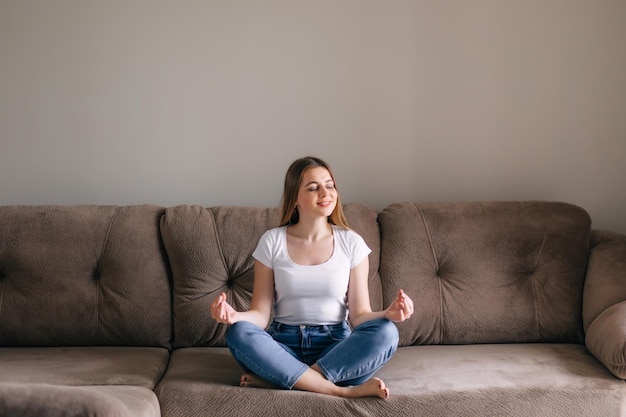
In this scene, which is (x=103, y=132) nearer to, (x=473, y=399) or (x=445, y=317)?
(x=445, y=317)

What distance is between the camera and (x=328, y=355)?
2.08 metres

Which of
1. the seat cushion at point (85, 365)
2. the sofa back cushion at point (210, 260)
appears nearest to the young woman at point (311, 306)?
the sofa back cushion at point (210, 260)

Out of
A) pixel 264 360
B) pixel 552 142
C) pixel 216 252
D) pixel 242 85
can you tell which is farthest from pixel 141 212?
pixel 552 142

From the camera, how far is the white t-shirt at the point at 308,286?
2256 mm

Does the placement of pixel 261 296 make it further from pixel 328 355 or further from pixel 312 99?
pixel 312 99

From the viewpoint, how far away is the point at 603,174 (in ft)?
9.77

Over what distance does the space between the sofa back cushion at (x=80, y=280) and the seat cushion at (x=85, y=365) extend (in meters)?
0.06

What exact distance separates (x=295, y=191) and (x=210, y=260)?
38 centimetres

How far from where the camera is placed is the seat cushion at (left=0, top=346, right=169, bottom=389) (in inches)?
82.7

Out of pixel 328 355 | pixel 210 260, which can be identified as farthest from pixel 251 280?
pixel 328 355

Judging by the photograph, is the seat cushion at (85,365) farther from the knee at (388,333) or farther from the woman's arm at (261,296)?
the knee at (388,333)

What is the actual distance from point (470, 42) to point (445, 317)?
1.04 metres

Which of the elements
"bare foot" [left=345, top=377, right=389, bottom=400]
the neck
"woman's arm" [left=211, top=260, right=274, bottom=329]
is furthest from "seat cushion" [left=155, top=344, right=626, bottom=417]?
the neck

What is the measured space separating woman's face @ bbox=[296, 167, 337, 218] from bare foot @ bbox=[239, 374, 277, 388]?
0.51m
